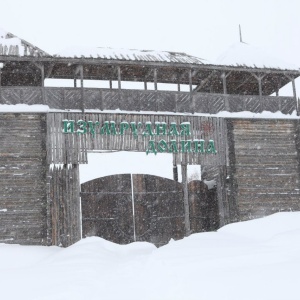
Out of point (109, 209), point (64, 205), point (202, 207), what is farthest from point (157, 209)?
point (64, 205)

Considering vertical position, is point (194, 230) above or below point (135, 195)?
below

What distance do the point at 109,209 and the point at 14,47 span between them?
6.88 m

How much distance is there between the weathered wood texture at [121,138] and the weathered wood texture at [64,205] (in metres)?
0.54

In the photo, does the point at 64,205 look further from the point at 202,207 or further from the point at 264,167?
the point at 264,167

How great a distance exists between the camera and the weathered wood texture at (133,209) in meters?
18.9

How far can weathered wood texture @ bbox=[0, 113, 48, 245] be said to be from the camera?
17.0 meters

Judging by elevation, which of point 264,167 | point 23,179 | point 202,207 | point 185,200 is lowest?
point 202,207

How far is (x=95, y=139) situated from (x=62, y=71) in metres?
3.83

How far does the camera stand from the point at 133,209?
19.4 meters

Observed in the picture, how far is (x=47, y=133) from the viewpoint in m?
17.6

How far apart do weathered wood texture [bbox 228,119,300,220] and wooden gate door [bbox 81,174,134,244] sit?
4.15 meters

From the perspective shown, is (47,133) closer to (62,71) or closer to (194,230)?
(62,71)

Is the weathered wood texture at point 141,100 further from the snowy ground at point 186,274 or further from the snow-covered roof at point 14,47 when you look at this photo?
the snowy ground at point 186,274

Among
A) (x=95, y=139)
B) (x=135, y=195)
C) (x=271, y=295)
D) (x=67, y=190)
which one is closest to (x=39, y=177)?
(x=67, y=190)
